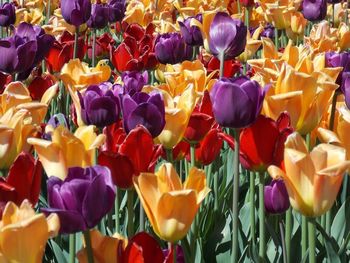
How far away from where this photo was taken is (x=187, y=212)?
A: 1325 mm

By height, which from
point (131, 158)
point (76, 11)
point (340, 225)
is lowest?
point (340, 225)

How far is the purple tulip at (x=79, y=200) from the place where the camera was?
1200mm

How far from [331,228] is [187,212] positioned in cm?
92

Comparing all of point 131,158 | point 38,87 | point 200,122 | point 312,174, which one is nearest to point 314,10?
point 38,87

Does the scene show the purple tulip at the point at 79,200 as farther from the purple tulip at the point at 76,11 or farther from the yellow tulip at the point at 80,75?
the purple tulip at the point at 76,11

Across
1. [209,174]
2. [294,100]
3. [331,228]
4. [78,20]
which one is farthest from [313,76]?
[78,20]

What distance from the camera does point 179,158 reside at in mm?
2152

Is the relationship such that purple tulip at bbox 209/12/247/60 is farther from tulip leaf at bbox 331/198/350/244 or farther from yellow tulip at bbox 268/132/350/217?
yellow tulip at bbox 268/132/350/217

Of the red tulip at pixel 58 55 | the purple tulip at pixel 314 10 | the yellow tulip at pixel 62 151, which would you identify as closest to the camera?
the yellow tulip at pixel 62 151

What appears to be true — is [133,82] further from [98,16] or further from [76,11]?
[98,16]

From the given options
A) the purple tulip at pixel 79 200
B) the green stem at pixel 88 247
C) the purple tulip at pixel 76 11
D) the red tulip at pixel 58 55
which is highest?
the purple tulip at pixel 79 200

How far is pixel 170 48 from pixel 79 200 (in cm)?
180

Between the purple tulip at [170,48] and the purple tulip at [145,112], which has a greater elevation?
the purple tulip at [145,112]

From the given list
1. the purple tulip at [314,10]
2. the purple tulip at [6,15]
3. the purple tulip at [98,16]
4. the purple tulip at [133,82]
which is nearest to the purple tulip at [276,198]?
the purple tulip at [133,82]
